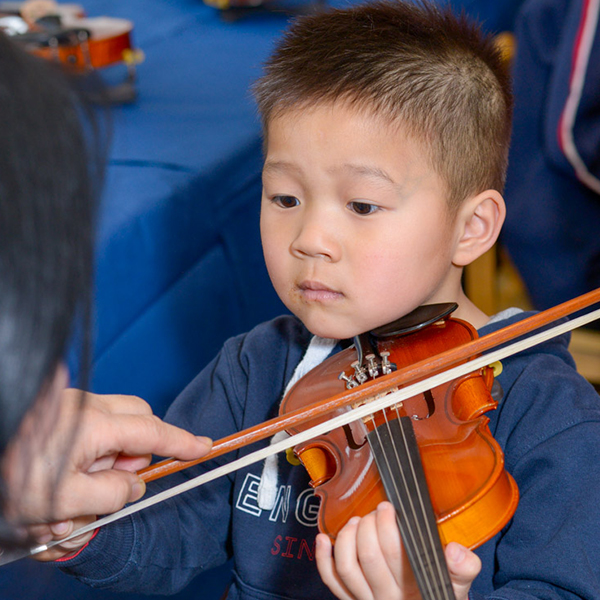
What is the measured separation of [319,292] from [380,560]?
0.83 feet

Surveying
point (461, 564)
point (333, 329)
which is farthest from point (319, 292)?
point (461, 564)

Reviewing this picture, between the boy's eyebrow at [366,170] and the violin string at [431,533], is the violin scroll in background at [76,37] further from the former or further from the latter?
the violin string at [431,533]

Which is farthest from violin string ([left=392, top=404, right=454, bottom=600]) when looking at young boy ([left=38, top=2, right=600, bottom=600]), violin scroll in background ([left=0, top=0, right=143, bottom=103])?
violin scroll in background ([left=0, top=0, right=143, bottom=103])

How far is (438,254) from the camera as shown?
0.68m

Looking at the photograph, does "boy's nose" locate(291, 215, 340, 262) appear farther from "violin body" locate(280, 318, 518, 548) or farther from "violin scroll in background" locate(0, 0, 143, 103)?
"violin scroll in background" locate(0, 0, 143, 103)

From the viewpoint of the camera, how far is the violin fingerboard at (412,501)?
45cm

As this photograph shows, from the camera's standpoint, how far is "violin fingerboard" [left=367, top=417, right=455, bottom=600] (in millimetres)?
449

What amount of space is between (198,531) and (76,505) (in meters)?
0.24

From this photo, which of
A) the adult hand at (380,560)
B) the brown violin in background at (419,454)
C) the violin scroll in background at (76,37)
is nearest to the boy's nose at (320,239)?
the brown violin in background at (419,454)

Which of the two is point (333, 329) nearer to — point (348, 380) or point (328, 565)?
point (348, 380)

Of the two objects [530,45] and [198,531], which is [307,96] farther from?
[530,45]

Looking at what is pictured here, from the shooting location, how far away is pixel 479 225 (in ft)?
2.39

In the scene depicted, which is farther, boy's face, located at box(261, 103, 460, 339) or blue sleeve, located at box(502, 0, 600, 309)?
blue sleeve, located at box(502, 0, 600, 309)

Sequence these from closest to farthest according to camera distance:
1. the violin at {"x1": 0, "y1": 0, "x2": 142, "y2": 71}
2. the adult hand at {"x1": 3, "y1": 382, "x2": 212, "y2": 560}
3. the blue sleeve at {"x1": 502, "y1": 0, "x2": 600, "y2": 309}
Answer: the adult hand at {"x1": 3, "y1": 382, "x2": 212, "y2": 560} → the blue sleeve at {"x1": 502, "y1": 0, "x2": 600, "y2": 309} → the violin at {"x1": 0, "y1": 0, "x2": 142, "y2": 71}
